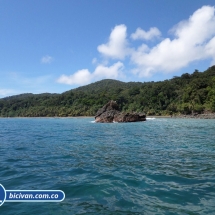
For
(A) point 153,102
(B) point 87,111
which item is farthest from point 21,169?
(B) point 87,111

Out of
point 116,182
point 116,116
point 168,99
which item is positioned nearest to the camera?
point 116,182

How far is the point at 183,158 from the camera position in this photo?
13.5 meters

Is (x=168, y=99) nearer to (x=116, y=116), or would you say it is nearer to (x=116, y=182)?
(x=116, y=116)

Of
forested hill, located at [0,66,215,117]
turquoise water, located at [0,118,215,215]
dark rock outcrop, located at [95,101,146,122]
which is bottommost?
turquoise water, located at [0,118,215,215]

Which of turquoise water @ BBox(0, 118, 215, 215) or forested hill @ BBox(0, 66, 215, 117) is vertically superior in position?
forested hill @ BBox(0, 66, 215, 117)

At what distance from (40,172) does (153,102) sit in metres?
148

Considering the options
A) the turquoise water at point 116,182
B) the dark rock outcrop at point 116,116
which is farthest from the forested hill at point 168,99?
the turquoise water at point 116,182

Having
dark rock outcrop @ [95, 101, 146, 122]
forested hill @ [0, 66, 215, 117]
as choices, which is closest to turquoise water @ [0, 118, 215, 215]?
dark rock outcrop @ [95, 101, 146, 122]

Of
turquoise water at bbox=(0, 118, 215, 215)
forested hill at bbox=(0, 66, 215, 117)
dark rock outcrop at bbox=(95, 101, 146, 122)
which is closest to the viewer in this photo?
turquoise water at bbox=(0, 118, 215, 215)

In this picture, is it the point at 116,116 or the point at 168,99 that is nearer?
the point at 116,116

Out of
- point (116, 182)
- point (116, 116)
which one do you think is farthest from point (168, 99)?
point (116, 182)

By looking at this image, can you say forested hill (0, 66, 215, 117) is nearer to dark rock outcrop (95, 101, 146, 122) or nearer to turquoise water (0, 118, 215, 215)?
dark rock outcrop (95, 101, 146, 122)

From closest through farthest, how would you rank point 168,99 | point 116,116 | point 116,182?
point 116,182
point 116,116
point 168,99

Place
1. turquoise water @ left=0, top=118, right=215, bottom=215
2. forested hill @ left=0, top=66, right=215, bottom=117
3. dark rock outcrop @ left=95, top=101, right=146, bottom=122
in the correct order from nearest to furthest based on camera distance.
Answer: turquoise water @ left=0, top=118, right=215, bottom=215 < dark rock outcrop @ left=95, top=101, right=146, bottom=122 < forested hill @ left=0, top=66, right=215, bottom=117
